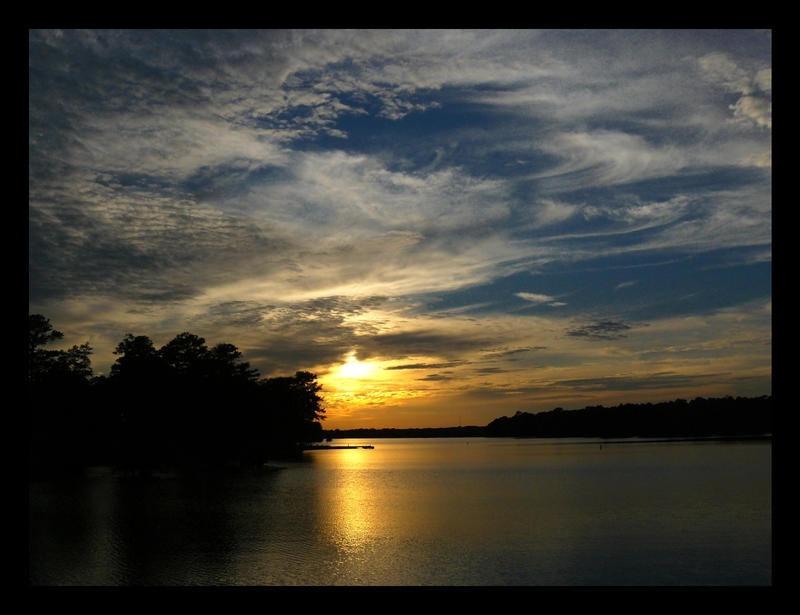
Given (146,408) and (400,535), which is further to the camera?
(146,408)

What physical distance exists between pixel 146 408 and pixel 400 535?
215 feet

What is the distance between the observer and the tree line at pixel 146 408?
9031 centimetres

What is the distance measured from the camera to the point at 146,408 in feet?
327

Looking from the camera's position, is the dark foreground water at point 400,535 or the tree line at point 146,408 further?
the tree line at point 146,408

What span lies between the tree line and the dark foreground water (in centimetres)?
1330

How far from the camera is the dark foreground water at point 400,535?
32.8 metres

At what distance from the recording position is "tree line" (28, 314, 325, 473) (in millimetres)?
90312

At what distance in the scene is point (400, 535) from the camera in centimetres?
4544

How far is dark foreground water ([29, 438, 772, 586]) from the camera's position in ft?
107

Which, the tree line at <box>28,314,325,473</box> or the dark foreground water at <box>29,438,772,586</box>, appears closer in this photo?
the dark foreground water at <box>29,438,772,586</box>

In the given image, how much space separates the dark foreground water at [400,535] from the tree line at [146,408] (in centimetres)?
1330
